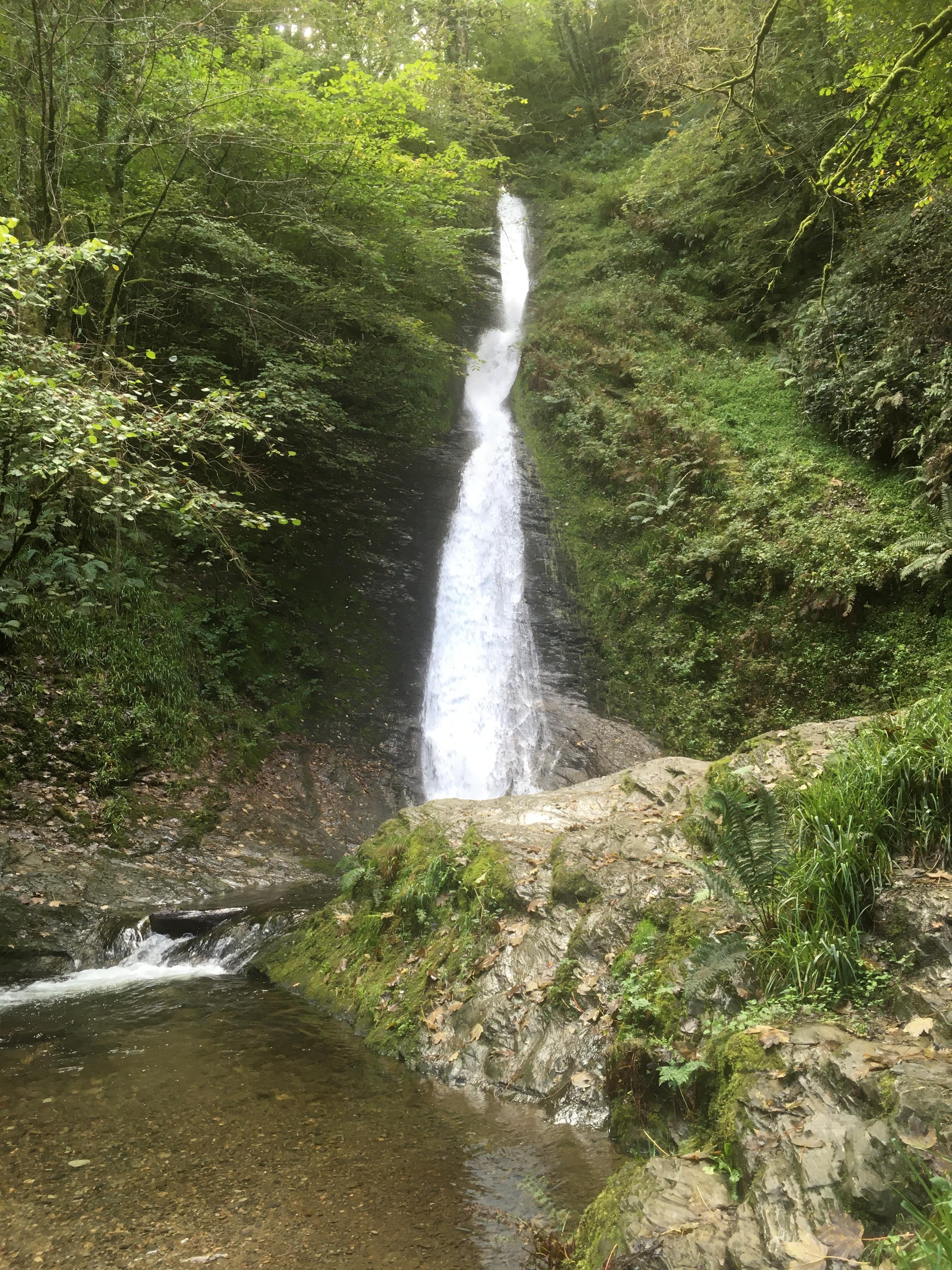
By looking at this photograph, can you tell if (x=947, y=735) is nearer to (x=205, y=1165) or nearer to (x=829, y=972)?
(x=829, y=972)

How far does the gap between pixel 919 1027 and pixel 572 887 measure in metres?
Answer: 2.44

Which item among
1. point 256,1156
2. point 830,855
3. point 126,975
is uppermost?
point 830,855

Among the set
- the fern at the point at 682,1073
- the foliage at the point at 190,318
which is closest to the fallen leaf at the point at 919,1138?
the fern at the point at 682,1073

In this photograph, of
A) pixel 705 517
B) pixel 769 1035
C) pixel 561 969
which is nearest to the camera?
pixel 769 1035

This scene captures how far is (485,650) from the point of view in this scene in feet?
42.4

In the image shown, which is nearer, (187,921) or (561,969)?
(561,969)

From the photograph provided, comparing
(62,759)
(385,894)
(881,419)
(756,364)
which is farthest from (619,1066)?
(756,364)

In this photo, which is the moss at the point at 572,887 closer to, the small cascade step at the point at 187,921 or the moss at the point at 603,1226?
the moss at the point at 603,1226

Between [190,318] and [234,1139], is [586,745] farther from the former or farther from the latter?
[190,318]

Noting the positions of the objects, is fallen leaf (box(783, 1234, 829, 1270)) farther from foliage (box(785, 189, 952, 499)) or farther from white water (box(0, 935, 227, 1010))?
foliage (box(785, 189, 952, 499))

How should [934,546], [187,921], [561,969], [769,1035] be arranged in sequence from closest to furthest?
[769,1035] < [561,969] < [187,921] < [934,546]

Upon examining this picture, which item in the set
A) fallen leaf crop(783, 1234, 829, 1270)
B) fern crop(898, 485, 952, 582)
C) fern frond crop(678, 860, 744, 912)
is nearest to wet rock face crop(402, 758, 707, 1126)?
fern frond crop(678, 860, 744, 912)

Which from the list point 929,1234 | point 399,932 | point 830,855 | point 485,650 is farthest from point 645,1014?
point 485,650

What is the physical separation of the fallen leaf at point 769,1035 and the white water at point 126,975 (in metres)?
4.87
